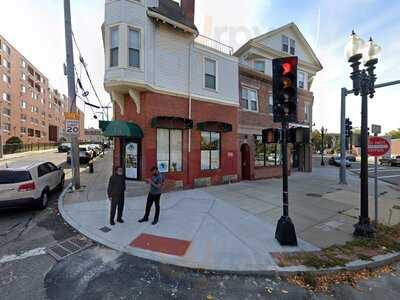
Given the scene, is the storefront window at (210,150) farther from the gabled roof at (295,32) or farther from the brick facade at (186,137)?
the gabled roof at (295,32)

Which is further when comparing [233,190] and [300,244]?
[233,190]

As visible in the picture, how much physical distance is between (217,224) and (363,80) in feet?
19.3

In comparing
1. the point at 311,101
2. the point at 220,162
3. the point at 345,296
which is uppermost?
the point at 311,101

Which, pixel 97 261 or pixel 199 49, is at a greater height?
pixel 199 49

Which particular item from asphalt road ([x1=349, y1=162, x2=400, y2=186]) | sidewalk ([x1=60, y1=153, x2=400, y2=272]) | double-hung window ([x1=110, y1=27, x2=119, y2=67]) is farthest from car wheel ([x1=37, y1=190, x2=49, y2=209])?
asphalt road ([x1=349, y1=162, x2=400, y2=186])

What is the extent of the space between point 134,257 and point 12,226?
4426mm

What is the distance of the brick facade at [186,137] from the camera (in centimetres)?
1124

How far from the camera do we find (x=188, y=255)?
202 inches

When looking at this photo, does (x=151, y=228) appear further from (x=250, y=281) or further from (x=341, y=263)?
(x=341, y=263)

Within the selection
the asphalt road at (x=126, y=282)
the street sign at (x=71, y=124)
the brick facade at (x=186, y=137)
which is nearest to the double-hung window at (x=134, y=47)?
the brick facade at (x=186, y=137)

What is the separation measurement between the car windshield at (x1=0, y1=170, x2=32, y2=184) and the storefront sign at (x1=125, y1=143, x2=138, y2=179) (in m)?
4.49

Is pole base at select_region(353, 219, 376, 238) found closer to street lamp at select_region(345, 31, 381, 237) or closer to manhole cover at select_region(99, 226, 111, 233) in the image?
street lamp at select_region(345, 31, 381, 237)

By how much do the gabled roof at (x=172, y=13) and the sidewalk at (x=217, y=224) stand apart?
8.23 meters

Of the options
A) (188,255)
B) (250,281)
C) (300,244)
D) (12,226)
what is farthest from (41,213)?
A: (300,244)
